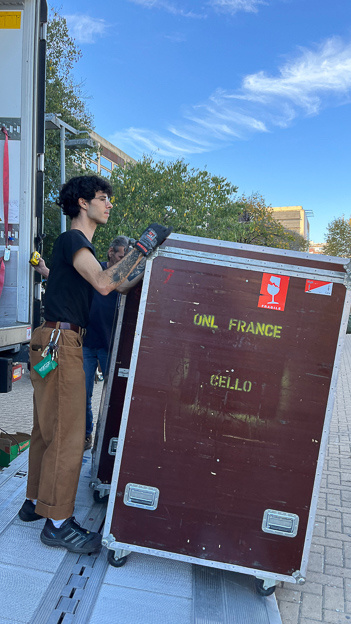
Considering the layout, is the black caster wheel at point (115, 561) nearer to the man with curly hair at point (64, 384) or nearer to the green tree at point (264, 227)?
the man with curly hair at point (64, 384)

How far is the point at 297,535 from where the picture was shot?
2463 millimetres

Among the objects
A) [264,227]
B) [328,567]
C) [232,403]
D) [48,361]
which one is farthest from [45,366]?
[264,227]

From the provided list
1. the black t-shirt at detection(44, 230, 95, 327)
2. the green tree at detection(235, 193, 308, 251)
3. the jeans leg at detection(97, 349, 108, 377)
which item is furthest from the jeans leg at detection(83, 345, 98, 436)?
the green tree at detection(235, 193, 308, 251)

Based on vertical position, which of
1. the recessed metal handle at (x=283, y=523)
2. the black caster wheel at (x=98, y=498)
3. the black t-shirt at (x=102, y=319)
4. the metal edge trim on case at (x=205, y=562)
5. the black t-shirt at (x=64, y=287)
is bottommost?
the black caster wheel at (x=98, y=498)

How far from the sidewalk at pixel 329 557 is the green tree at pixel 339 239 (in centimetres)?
3062

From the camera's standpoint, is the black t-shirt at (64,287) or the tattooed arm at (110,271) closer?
the tattooed arm at (110,271)

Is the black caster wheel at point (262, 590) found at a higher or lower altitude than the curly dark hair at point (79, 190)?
lower

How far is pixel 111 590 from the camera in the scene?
8.04 feet

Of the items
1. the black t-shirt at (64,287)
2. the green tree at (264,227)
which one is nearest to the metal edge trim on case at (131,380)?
the black t-shirt at (64,287)

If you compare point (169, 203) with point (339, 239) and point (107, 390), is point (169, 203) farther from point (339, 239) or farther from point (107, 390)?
point (339, 239)

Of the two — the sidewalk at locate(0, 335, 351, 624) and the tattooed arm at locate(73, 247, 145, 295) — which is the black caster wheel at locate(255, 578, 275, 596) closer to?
the sidewalk at locate(0, 335, 351, 624)

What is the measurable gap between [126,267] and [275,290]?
803 millimetres

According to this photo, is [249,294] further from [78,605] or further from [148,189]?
[148,189]

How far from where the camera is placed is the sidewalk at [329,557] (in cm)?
259
